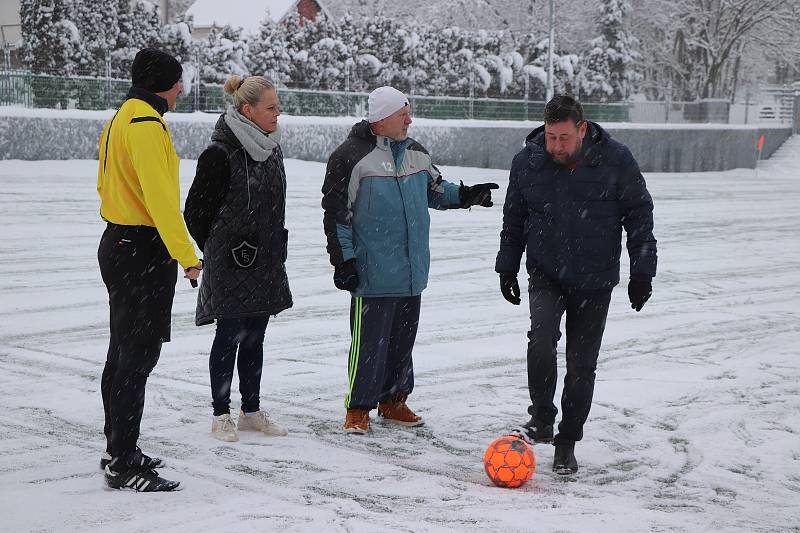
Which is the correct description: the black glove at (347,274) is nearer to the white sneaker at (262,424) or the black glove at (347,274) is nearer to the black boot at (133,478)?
the white sneaker at (262,424)

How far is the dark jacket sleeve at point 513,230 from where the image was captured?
5281mm

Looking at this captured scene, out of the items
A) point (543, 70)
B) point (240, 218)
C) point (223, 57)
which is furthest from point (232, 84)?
point (543, 70)

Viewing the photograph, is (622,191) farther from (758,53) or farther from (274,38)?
(758,53)

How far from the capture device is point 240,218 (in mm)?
5301

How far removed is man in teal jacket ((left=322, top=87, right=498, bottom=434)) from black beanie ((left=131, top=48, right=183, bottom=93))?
1.21 meters

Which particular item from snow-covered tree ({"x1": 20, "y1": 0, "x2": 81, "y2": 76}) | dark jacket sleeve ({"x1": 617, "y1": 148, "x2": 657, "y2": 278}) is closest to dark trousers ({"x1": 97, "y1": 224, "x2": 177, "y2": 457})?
dark jacket sleeve ({"x1": 617, "y1": 148, "x2": 657, "y2": 278})

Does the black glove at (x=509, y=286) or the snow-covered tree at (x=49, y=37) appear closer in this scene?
the black glove at (x=509, y=286)

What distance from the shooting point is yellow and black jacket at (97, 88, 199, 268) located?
4.41 meters

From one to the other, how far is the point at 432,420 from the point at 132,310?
212cm

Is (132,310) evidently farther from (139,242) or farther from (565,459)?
(565,459)

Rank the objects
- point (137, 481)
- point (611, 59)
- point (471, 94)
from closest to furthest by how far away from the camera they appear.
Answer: point (137, 481)
point (471, 94)
point (611, 59)

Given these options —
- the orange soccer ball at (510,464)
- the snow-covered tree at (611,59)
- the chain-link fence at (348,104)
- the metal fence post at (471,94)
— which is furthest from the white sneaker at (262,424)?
the snow-covered tree at (611,59)

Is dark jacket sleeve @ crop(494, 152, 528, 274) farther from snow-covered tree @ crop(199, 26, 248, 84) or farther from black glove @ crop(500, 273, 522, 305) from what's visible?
snow-covered tree @ crop(199, 26, 248, 84)

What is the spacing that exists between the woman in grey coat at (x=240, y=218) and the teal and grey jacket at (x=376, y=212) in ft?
0.96
